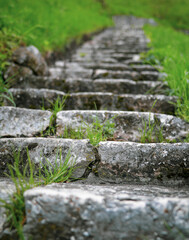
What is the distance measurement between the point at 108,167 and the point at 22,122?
0.90m

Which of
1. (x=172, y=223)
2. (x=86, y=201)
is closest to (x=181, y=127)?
(x=172, y=223)

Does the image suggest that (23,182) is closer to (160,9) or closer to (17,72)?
(17,72)

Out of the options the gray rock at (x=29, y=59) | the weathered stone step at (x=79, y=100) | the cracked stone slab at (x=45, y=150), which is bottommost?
the cracked stone slab at (x=45, y=150)

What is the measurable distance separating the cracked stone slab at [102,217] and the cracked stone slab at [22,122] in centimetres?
85

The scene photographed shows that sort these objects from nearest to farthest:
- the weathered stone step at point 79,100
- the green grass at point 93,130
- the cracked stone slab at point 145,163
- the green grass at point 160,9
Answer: the cracked stone slab at point 145,163, the green grass at point 93,130, the weathered stone step at point 79,100, the green grass at point 160,9

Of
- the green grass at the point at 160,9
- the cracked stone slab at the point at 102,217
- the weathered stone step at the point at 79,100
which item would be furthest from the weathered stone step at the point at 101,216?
the green grass at the point at 160,9

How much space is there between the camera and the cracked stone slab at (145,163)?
1379 millimetres

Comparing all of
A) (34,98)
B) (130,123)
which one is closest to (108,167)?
(130,123)

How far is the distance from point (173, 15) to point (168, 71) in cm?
2233

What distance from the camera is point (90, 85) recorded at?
267cm

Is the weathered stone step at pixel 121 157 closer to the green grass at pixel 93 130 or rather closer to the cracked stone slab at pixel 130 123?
the green grass at pixel 93 130

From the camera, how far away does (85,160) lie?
4.86ft

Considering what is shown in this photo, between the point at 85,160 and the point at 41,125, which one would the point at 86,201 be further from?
the point at 41,125

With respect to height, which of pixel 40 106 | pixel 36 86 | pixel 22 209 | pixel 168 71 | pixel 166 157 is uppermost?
pixel 168 71
